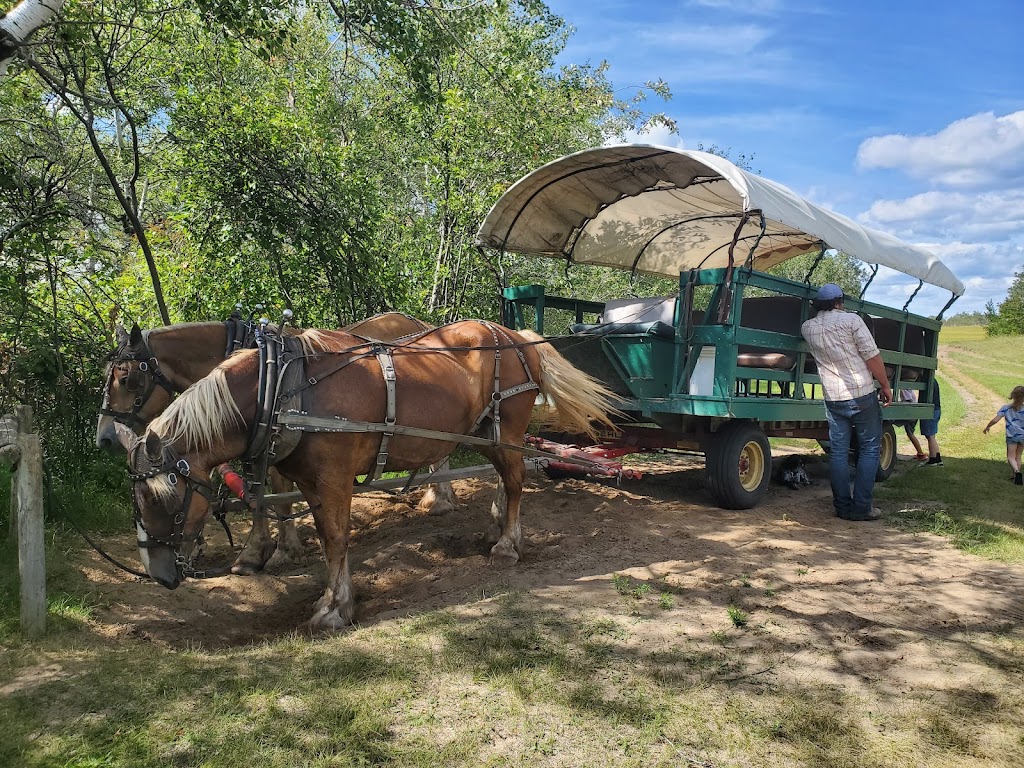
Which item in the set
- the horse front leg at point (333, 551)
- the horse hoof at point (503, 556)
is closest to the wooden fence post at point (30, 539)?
the horse front leg at point (333, 551)

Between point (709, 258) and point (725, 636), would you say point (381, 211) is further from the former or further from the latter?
point (725, 636)

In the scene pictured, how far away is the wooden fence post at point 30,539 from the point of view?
3.36 meters

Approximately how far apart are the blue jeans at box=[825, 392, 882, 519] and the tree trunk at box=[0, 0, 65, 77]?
6241mm

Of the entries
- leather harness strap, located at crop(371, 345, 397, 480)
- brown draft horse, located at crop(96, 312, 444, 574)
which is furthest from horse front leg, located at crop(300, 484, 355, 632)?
brown draft horse, located at crop(96, 312, 444, 574)

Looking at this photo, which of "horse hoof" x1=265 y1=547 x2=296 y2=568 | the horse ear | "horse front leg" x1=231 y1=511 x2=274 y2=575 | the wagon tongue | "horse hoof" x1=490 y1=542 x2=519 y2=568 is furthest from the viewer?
the wagon tongue

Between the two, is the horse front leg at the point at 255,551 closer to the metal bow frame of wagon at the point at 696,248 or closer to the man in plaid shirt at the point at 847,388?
the metal bow frame of wagon at the point at 696,248

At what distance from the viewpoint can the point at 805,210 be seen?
6.00 metres

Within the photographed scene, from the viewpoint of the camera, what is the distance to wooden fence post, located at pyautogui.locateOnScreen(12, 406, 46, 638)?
336 cm

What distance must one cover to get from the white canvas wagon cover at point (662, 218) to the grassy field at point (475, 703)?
11.6 feet

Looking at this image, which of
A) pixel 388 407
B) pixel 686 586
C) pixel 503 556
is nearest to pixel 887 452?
pixel 686 586

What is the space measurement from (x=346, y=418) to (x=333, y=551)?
2.55 feet

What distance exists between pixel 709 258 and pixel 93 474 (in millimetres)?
7104

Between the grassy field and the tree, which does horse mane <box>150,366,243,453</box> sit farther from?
the tree

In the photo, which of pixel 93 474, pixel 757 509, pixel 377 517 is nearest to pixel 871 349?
pixel 757 509
